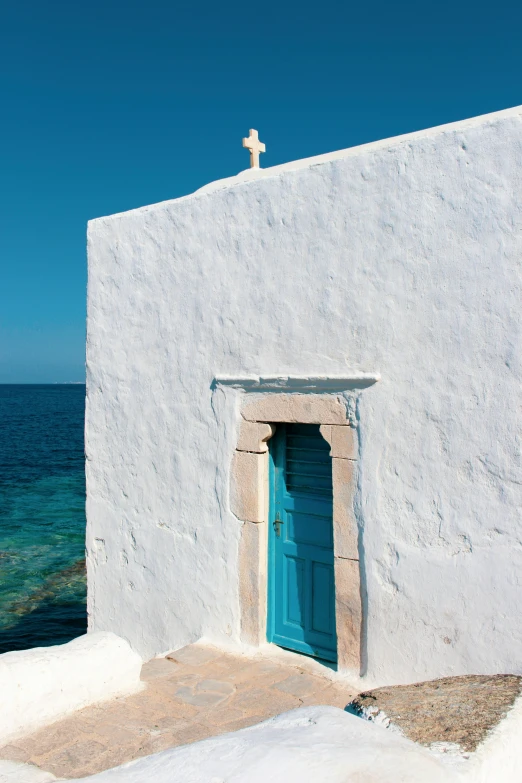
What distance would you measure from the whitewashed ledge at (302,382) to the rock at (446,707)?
173 cm

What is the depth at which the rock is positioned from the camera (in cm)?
252

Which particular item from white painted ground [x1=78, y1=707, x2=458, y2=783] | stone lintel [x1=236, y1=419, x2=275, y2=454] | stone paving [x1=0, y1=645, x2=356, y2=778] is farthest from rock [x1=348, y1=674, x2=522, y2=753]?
stone lintel [x1=236, y1=419, x2=275, y2=454]

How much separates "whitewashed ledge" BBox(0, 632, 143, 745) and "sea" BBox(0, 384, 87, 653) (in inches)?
256

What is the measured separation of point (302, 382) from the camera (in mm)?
4434

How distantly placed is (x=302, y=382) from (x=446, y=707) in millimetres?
2179

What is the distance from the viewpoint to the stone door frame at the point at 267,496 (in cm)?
422

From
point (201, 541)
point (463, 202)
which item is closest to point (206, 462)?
point (201, 541)

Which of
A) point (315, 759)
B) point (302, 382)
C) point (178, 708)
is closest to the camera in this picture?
point (315, 759)

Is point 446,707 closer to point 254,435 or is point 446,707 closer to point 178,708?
point 178,708

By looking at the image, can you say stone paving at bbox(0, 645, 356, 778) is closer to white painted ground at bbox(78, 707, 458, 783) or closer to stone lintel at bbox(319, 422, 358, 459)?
white painted ground at bbox(78, 707, 458, 783)

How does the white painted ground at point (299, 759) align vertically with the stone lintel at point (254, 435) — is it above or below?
below

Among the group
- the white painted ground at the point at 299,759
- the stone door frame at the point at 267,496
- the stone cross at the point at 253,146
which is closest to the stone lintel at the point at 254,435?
the stone door frame at the point at 267,496

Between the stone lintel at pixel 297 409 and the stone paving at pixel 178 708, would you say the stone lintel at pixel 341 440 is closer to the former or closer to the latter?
the stone lintel at pixel 297 409

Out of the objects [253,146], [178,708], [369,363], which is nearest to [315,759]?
[178,708]
